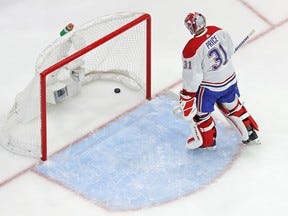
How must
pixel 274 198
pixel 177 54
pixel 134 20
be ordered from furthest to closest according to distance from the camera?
pixel 177 54 < pixel 134 20 < pixel 274 198

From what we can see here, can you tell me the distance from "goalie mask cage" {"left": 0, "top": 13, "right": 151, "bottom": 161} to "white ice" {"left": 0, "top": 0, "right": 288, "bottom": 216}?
133mm

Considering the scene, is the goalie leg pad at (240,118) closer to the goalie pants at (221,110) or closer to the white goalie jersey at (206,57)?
the goalie pants at (221,110)

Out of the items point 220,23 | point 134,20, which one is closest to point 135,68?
point 134,20

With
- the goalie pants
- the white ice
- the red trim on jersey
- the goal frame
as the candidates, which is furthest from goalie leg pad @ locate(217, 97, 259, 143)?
the goal frame

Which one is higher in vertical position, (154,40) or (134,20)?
(134,20)

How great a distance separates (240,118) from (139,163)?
1.88ft

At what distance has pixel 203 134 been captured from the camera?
5.98 metres

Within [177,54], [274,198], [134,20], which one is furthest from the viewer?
Result: [177,54]

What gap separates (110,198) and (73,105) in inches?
31.7

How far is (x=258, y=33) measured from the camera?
6938 millimetres

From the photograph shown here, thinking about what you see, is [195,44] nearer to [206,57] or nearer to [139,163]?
[206,57]

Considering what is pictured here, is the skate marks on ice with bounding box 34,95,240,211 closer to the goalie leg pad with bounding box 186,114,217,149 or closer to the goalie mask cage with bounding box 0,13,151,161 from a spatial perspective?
the goalie leg pad with bounding box 186,114,217,149

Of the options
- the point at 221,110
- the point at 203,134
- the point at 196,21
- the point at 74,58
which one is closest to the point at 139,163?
the point at 203,134

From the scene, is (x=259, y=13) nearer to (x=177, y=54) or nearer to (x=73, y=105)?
(x=177, y=54)
